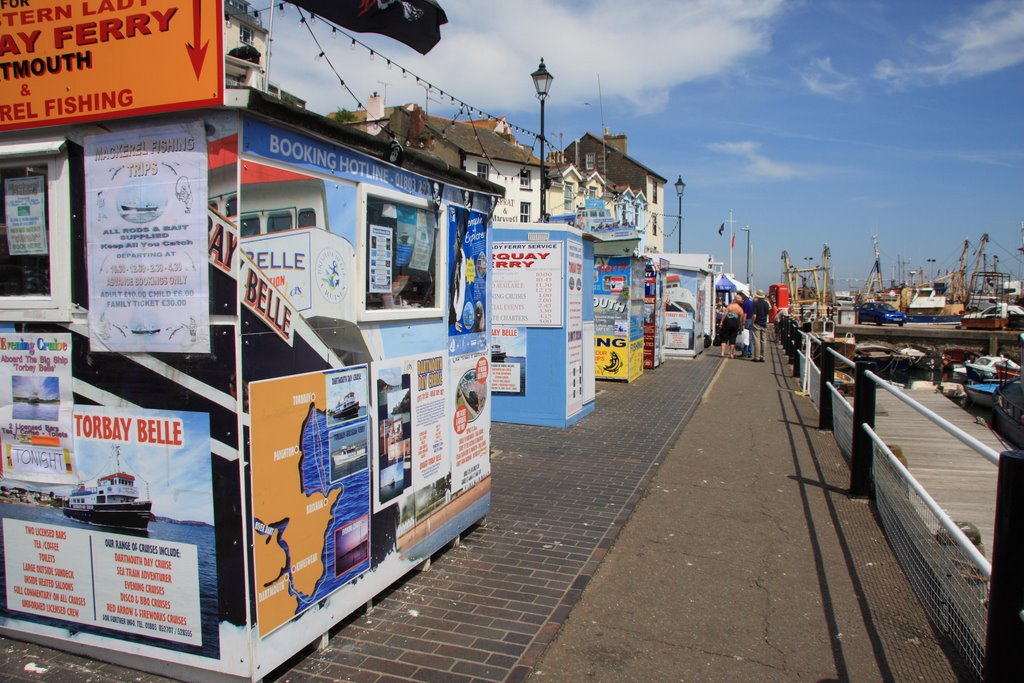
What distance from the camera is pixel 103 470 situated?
10.6 ft

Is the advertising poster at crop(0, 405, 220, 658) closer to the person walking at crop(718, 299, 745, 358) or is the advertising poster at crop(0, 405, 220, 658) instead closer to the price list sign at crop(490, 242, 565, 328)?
the price list sign at crop(490, 242, 565, 328)

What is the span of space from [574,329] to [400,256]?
18.6ft

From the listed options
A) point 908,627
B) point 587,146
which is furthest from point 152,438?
point 587,146

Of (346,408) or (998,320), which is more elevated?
(346,408)

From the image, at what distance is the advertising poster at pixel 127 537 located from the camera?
3045mm

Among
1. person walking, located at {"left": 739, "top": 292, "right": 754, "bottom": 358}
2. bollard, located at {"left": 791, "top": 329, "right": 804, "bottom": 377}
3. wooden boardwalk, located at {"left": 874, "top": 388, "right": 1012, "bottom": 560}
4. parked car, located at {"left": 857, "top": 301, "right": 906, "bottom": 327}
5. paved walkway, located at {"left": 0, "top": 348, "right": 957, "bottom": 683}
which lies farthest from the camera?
parked car, located at {"left": 857, "top": 301, "right": 906, "bottom": 327}

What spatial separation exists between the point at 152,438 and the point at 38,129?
61.6 inches

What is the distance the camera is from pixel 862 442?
6562 millimetres

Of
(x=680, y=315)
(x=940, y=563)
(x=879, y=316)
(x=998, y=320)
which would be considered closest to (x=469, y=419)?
(x=940, y=563)

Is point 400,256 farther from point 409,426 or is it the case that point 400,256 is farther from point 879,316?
point 879,316

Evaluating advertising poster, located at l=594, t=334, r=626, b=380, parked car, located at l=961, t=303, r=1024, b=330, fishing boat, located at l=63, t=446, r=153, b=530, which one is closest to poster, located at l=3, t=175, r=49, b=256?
fishing boat, located at l=63, t=446, r=153, b=530

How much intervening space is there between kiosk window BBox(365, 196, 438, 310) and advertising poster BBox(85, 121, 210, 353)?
103cm

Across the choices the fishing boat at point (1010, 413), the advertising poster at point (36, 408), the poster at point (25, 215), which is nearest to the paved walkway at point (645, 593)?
the advertising poster at point (36, 408)

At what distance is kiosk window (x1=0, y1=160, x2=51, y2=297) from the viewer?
324cm
